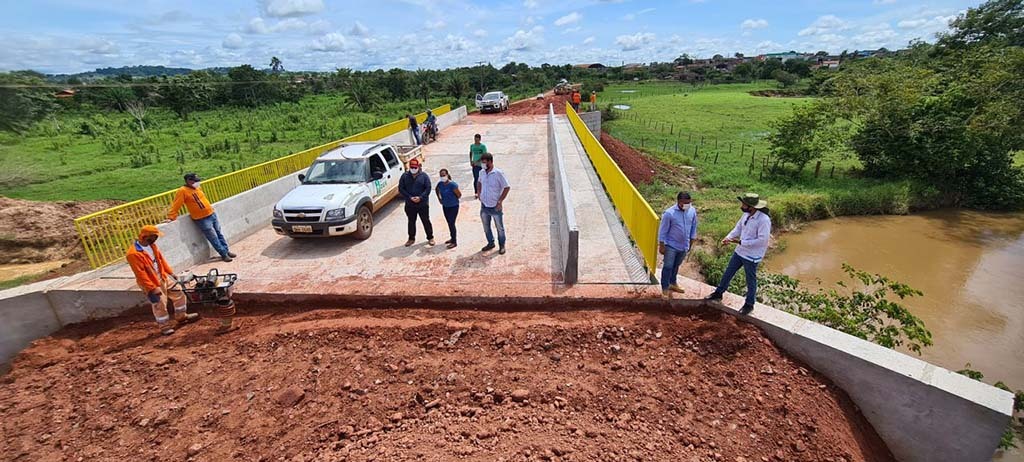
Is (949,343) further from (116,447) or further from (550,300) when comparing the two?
(116,447)

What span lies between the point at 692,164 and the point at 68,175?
2768cm

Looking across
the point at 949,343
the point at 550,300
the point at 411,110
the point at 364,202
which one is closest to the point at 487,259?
the point at 550,300

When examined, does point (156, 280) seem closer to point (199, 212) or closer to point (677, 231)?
point (199, 212)

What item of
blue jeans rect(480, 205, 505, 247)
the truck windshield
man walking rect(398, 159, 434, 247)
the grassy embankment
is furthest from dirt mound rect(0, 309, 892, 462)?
the grassy embankment

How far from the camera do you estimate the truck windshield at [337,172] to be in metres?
9.23

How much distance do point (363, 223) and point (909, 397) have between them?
8.26m

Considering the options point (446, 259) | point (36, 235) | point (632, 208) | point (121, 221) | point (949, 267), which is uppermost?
point (121, 221)

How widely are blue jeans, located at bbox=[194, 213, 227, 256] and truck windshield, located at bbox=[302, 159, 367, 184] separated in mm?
1759

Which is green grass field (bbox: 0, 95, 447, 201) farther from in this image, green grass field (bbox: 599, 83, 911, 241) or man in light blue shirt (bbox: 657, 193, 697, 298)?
green grass field (bbox: 599, 83, 911, 241)

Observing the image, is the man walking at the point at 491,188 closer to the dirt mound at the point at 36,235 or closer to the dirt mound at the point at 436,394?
the dirt mound at the point at 436,394

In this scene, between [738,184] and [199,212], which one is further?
[738,184]

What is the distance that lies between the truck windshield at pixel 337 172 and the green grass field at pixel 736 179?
9333 mm

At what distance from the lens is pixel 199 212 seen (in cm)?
771

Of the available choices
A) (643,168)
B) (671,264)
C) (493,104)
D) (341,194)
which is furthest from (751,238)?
(493,104)
